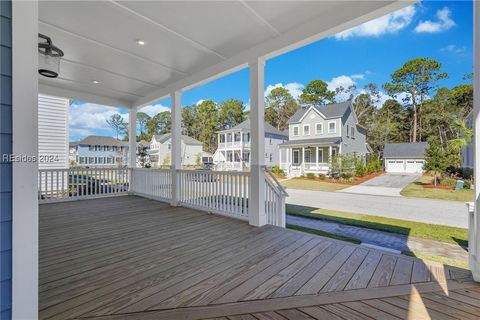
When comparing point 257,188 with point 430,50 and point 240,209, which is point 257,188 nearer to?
point 240,209

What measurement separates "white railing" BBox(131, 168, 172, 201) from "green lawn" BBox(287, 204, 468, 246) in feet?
10.8

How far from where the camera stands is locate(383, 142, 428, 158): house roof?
663 inches

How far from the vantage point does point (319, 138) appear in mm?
17141

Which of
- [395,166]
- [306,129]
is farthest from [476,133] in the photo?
[395,166]

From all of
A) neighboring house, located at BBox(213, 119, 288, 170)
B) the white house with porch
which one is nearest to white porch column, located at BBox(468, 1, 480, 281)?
the white house with porch

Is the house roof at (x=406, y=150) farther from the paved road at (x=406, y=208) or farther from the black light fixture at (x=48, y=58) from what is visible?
the black light fixture at (x=48, y=58)

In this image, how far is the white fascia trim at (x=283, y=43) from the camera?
2588mm

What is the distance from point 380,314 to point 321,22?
3.12m

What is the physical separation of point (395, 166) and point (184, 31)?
19673 millimetres

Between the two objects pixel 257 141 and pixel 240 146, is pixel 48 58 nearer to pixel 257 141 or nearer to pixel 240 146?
pixel 257 141

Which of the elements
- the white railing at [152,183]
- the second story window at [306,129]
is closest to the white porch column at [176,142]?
the white railing at [152,183]

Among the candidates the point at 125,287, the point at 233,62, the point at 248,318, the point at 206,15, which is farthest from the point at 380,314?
the point at 233,62

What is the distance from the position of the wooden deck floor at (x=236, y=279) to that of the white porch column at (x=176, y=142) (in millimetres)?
2046

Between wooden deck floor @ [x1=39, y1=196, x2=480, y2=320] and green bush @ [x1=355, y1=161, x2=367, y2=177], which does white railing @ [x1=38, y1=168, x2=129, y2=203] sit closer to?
wooden deck floor @ [x1=39, y1=196, x2=480, y2=320]
